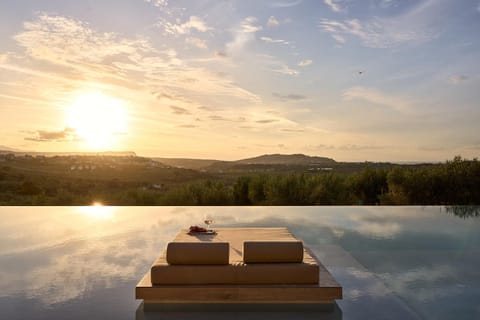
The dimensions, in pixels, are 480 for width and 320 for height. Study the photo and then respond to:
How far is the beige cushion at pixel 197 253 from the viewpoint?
3.24 m

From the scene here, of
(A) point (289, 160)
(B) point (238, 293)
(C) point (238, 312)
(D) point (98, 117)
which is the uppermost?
(D) point (98, 117)

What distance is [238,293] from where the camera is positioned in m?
3.22

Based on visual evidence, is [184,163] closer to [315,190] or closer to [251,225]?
[315,190]


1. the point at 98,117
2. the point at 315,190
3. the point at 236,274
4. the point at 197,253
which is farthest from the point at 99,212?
the point at 236,274

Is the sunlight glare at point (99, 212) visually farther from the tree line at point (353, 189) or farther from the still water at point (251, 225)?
the tree line at point (353, 189)

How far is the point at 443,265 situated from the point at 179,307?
→ 10.1ft

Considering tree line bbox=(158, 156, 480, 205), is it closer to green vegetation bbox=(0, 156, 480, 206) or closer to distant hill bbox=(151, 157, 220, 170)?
green vegetation bbox=(0, 156, 480, 206)

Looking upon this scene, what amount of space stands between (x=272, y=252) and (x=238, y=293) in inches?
16.5

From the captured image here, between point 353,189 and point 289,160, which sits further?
point 289,160

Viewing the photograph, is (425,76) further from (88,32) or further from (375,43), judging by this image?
(88,32)

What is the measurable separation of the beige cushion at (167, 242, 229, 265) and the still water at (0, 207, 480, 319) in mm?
376

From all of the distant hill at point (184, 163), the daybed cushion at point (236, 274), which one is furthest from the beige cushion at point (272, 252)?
the distant hill at point (184, 163)

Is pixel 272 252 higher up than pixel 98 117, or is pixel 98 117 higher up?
pixel 98 117

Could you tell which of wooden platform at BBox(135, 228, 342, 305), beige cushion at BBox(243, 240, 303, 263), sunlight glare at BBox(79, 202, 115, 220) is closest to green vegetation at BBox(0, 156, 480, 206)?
sunlight glare at BBox(79, 202, 115, 220)
